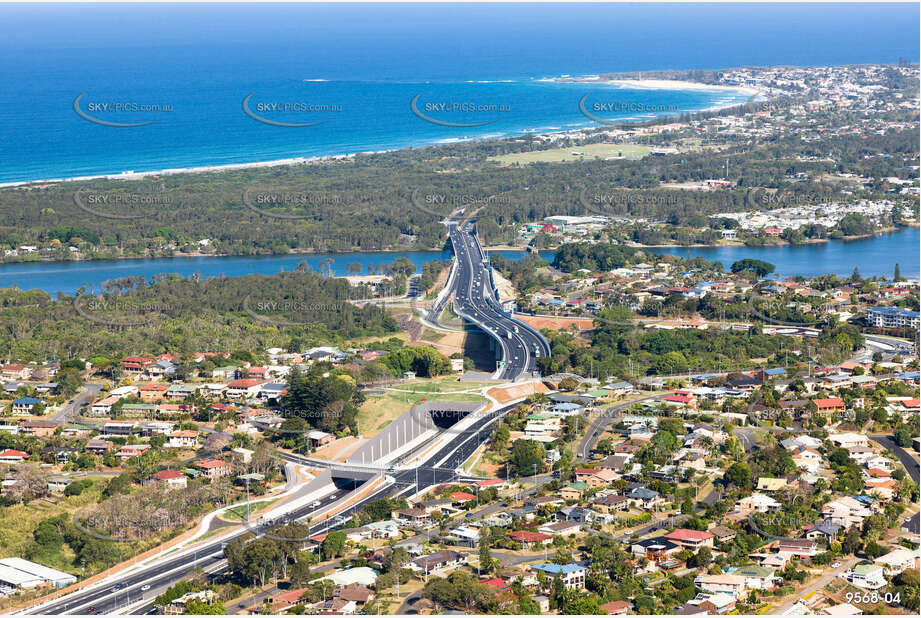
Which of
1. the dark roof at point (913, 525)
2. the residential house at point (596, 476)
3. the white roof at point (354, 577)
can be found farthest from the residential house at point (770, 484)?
the white roof at point (354, 577)

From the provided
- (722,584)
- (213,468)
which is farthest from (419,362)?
(722,584)

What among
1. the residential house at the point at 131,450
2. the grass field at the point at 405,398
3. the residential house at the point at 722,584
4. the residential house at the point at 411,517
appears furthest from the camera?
the grass field at the point at 405,398

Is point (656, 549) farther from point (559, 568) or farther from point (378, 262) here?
point (378, 262)

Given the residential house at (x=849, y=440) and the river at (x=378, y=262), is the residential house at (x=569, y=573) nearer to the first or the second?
the residential house at (x=849, y=440)

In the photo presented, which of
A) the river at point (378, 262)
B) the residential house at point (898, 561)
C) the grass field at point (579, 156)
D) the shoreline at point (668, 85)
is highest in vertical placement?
the shoreline at point (668, 85)

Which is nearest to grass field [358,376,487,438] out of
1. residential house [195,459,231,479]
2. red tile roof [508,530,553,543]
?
residential house [195,459,231,479]

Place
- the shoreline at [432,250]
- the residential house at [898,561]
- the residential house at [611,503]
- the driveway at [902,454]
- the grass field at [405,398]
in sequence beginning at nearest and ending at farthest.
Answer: the residential house at [898,561] → the residential house at [611,503] → the driveway at [902,454] → the grass field at [405,398] → the shoreline at [432,250]

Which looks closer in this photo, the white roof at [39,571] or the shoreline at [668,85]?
the white roof at [39,571]
